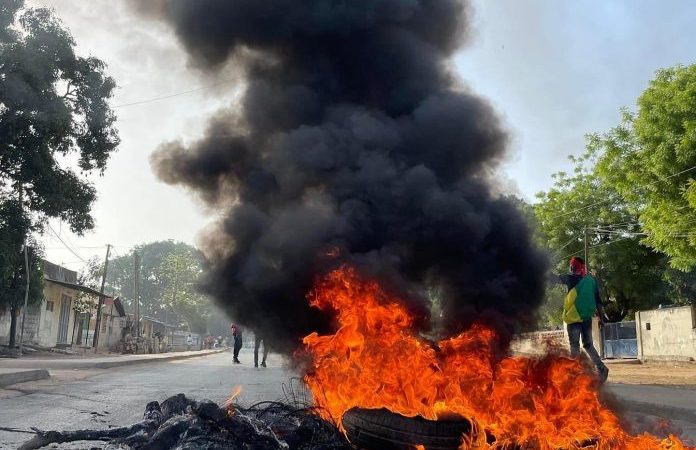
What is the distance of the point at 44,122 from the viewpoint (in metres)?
15.5

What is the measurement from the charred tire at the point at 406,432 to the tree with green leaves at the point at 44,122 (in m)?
14.9

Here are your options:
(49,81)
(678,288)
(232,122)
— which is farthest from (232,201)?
(678,288)

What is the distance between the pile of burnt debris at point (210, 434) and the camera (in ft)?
12.0

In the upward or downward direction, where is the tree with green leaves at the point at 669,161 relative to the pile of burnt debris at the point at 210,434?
upward

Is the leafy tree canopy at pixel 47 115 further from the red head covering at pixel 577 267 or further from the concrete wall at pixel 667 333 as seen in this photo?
the concrete wall at pixel 667 333

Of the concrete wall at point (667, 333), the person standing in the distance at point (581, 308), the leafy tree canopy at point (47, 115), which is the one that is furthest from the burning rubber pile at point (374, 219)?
the concrete wall at point (667, 333)

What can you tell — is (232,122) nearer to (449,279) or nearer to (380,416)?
(449,279)

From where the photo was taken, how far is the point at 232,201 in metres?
6.62

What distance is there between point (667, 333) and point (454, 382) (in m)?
23.3

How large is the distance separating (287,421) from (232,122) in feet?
12.4

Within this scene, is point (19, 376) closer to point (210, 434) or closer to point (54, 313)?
point (210, 434)

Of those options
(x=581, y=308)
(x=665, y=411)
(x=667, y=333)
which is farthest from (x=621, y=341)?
(x=581, y=308)

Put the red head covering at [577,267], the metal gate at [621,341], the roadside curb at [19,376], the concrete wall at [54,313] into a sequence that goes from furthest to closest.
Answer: the concrete wall at [54,313] → the metal gate at [621,341] → the roadside curb at [19,376] → the red head covering at [577,267]

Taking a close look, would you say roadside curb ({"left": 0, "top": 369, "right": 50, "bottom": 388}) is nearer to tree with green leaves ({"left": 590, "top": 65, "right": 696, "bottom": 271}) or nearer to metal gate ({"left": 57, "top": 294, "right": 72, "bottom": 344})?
tree with green leaves ({"left": 590, "top": 65, "right": 696, "bottom": 271})
